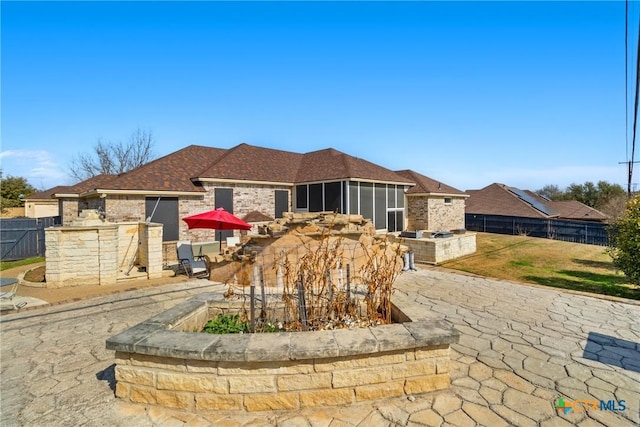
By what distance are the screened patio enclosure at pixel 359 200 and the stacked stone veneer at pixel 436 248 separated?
142 inches

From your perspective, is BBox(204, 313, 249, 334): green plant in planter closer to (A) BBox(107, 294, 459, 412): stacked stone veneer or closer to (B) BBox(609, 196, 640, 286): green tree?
(A) BBox(107, 294, 459, 412): stacked stone veneer

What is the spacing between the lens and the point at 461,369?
146 inches

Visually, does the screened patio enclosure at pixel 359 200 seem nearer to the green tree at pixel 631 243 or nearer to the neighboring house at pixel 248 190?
the neighboring house at pixel 248 190

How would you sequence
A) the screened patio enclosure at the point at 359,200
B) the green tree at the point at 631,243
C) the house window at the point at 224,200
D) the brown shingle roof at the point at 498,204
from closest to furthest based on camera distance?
1. the green tree at the point at 631,243
2. the house window at the point at 224,200
3. the screened patio enclosure at the point at 359,200
4. the brown shingle roof at the point at 498,204

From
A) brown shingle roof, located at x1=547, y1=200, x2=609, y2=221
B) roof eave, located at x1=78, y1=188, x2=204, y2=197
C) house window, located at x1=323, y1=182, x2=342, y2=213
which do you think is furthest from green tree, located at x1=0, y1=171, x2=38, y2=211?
brown shingle roof, located at x1=547, y1=200, x2=609, y2=221

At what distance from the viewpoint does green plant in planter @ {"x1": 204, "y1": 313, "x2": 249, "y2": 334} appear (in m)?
3.92

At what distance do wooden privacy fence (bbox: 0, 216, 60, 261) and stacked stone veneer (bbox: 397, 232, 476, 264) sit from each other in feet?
60.0

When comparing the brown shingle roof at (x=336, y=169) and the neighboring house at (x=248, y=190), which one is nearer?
the neighboring house at (x=248, y=190)

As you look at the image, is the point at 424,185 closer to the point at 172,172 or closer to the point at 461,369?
the point at 172,172

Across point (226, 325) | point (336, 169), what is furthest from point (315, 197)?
point (226, 325)

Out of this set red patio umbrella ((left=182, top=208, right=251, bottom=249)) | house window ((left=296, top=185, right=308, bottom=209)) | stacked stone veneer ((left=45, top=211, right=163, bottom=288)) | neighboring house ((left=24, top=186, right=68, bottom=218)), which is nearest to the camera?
stacked stone veneer ((left=45, top=211, right=163, bottom=288))

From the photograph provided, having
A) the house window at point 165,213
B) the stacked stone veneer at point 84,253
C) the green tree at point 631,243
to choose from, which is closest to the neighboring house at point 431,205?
the green tree at point 631,243

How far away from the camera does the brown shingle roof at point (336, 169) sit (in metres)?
15.8

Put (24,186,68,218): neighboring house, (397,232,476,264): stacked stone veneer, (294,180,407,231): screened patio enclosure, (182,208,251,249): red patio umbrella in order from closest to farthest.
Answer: (182,208,251,249): red patio umbrella
(397,232,476,264): stacked stone veneer
(294,180,407,231): screened patio enclosure
(24,186,68,218): neighboring house
